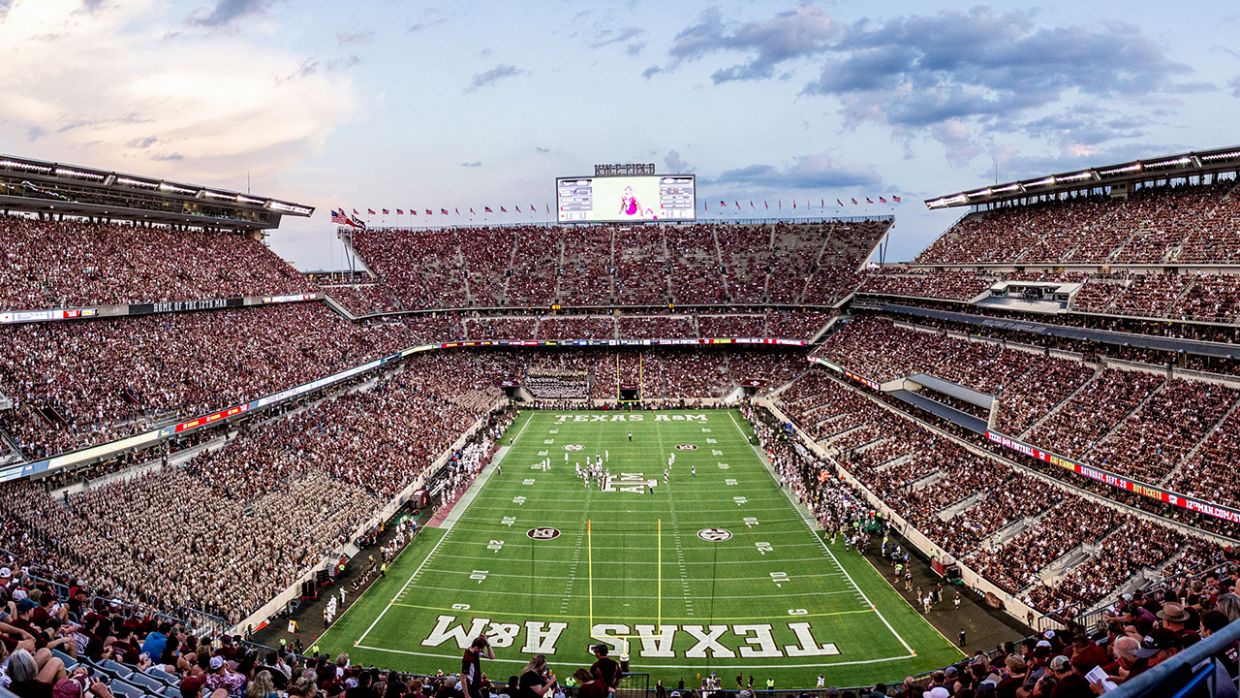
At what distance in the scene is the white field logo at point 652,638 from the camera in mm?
21672

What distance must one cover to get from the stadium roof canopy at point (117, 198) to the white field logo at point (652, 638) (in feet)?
96.9

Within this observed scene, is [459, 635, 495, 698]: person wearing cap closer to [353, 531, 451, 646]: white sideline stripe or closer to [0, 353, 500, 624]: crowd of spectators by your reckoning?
[353, 531, 451, 646]: white sideline stripe

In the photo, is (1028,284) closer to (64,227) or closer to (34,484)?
(34,484)

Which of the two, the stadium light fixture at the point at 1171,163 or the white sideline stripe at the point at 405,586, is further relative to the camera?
the stadium light fixture at the point at 1171,163

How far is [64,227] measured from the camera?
3934 centimetres

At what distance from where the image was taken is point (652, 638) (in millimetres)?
22484

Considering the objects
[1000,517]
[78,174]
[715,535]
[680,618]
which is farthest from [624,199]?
[680,618]

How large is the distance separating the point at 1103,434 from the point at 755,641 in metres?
15.3

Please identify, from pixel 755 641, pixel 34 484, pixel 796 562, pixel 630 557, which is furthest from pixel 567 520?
pixel 34 484

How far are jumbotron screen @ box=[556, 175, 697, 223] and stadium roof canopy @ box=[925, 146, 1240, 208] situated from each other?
83.3 feet

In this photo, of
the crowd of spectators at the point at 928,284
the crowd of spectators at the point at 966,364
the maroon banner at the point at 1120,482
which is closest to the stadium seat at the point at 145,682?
the maroon banner at the point at 1120,482

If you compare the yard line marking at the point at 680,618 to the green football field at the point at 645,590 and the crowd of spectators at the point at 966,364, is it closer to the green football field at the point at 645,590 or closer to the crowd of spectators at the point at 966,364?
the green football field at the point at 645,590

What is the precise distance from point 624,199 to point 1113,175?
41.5 metres

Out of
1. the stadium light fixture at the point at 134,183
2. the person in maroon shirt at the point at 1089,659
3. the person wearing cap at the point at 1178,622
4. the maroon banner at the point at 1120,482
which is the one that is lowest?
the maroon banner at the point at 1120,482
